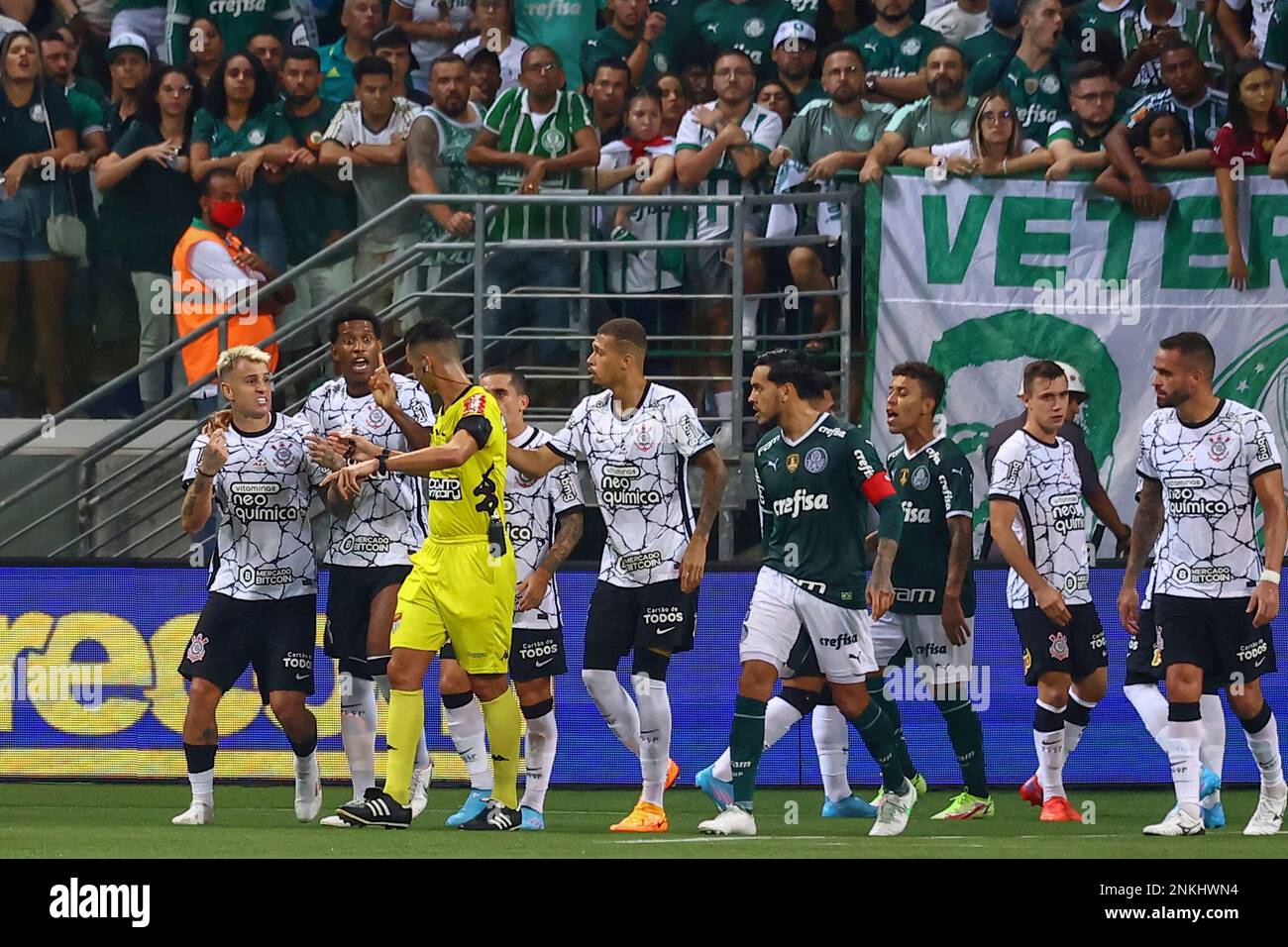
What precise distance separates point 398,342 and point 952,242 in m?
3.72

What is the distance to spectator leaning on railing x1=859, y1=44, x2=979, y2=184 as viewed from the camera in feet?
44.4

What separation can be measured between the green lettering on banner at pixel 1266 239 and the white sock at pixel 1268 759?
378cm

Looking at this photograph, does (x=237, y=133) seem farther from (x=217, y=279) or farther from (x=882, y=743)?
(x=882, y=743)

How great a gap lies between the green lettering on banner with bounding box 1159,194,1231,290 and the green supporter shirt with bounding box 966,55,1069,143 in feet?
4.13

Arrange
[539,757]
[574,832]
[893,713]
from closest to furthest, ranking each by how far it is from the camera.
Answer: [574,832] → [539,757] → [893,713]

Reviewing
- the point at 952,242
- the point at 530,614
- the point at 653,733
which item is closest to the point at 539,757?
the point at 653,733

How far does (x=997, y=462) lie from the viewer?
36.3ft

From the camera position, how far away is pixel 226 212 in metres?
14.1

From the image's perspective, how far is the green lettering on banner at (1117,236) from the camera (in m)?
12.9

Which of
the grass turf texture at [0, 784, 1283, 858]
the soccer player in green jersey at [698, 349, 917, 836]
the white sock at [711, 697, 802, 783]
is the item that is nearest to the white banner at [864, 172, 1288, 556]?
the grass turf texture at [0, 784, 1283, 858]

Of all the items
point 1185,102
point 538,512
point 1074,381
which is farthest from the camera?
point 1185,102
